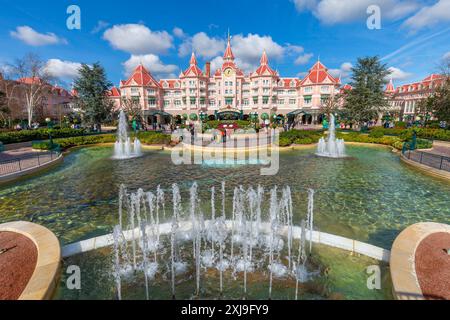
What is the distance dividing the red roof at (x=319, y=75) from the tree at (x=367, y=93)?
20926mm

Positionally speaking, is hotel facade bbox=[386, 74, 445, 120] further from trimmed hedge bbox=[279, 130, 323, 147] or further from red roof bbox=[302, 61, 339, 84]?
trimmed hedge bbox=[279, 130, 323, 147]

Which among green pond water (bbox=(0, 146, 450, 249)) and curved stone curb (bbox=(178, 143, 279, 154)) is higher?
curved stone curb (bbox=(178, 143, 279, 154))

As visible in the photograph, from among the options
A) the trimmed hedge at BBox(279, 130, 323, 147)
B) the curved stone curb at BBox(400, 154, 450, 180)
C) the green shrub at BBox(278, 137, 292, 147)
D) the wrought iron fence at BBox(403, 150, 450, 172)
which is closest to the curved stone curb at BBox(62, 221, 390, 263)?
the curved stone curb at BBox(400, 154, 450, 180)

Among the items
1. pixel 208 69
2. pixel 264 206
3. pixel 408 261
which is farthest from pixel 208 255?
pixel 208 69

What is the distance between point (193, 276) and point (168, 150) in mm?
22167

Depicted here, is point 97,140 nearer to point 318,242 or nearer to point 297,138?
point 297,138

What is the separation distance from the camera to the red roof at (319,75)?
61.4 metres

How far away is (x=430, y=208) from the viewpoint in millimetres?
10336

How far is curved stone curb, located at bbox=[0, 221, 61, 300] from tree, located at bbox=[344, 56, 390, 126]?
45.2 m

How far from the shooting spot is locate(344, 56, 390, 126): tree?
3969cm

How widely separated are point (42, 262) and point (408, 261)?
30.0ft

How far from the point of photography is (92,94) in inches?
1638

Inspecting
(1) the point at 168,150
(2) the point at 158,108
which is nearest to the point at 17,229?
(1) the point at 168,150

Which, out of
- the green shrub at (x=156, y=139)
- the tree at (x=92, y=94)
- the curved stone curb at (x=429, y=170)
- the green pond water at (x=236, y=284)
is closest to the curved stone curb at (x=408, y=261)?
the green pond water at (x=236, y=284)
